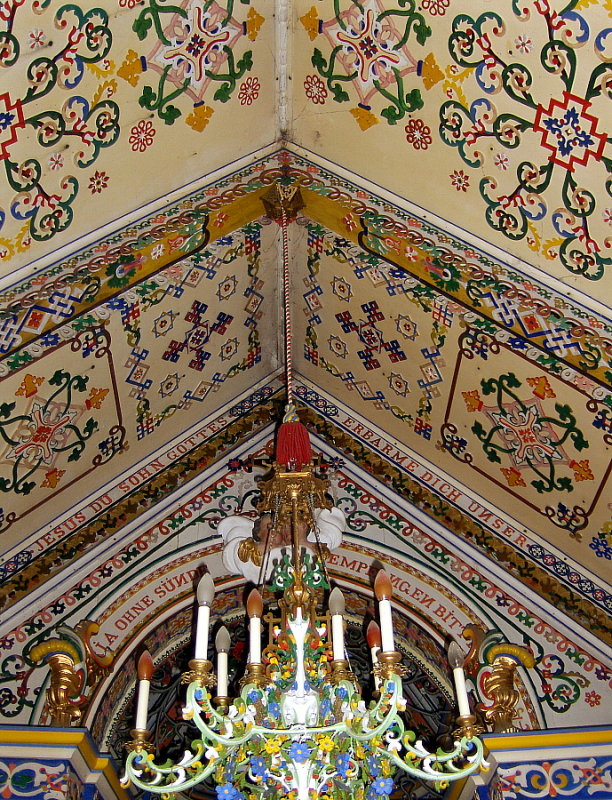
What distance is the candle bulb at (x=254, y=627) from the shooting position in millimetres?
2820

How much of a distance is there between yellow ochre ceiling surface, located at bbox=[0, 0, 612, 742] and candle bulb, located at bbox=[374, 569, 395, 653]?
4.15ft

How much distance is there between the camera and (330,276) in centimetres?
432

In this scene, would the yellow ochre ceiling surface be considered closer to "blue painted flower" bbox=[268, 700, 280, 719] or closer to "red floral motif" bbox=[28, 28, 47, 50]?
"red floral motif" bbox=[28, 28, 47, 50]

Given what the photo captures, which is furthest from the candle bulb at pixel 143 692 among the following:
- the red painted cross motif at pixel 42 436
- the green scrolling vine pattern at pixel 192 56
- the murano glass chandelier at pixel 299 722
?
the green scrolling vine pattern at pixel 192 56

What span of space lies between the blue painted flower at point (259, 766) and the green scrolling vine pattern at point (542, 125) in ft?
6.43

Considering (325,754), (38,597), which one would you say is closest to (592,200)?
(325,754)

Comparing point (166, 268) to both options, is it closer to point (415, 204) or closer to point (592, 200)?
point (415, 204)

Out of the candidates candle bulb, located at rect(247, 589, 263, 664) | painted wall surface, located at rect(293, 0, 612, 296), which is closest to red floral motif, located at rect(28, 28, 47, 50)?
painted wall surface, located at rect(293, 0, 612, 296)

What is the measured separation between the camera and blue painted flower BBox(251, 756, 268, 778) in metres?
2.68

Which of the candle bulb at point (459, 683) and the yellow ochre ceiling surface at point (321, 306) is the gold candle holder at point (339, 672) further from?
the yellow ochre ceiling surface at point (321, 306)

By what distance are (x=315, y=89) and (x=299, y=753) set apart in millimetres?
2470

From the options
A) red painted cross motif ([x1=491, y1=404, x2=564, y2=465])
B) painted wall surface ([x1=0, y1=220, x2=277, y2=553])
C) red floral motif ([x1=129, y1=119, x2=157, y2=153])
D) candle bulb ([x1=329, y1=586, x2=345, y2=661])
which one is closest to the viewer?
candle bulb ([x1=329, y1=586, x2=345, y2=661])

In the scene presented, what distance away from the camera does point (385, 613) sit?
8.70ft

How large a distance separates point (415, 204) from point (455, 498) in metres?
1.77
